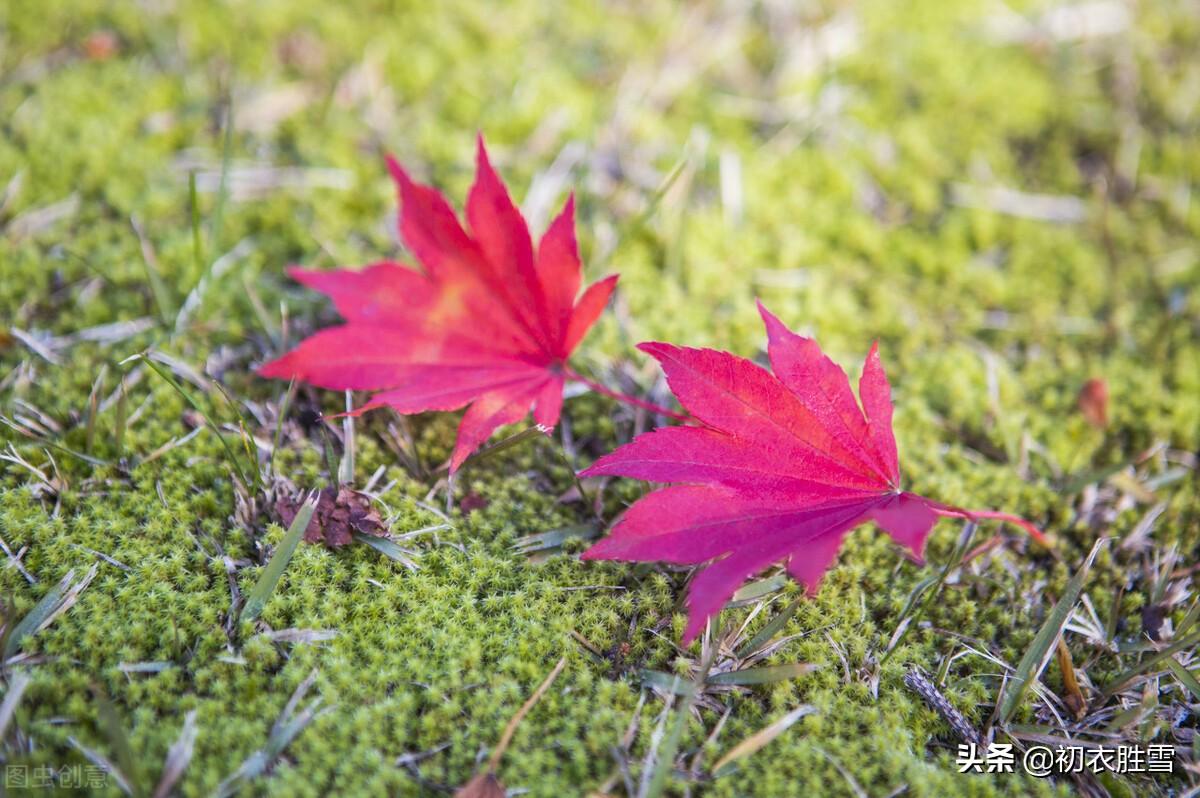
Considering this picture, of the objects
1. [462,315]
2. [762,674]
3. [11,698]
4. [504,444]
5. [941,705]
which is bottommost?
[941,705]

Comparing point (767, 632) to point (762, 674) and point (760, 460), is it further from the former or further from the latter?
point (760, 460)

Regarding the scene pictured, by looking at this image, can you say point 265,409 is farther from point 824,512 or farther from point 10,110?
point 10,110

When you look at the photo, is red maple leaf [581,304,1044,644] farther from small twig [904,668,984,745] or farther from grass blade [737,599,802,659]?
small twig [904,668,984,745]

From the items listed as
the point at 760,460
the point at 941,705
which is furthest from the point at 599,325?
the point at 941,705

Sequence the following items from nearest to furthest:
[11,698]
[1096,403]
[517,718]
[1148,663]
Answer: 1. [11,698]
2. [517,718]
3. [1148,663]
4. [1096,403]

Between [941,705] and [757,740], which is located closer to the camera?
[757,740]

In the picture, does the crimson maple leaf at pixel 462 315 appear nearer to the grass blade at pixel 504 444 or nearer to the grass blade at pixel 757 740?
the grass blade at pixel 504 444

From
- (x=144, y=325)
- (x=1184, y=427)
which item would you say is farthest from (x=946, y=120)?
(x=144, y=325)
